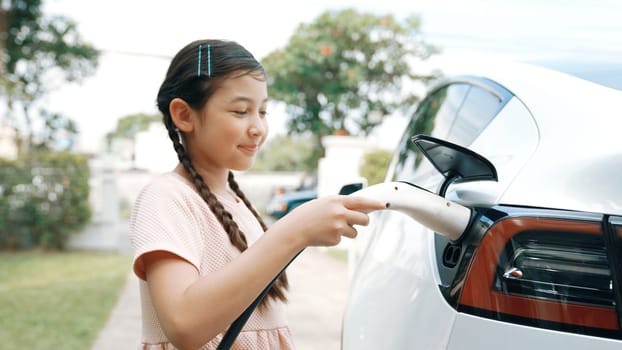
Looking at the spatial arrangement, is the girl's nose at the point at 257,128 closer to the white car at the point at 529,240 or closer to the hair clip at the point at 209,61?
the hair clip at the point at 209,61

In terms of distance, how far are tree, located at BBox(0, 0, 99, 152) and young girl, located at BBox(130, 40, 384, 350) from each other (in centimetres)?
1136

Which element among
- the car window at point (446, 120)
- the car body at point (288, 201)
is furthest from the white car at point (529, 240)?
the car body at point (288, 201)

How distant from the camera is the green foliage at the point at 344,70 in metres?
16.3

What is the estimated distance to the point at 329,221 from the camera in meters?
0.97

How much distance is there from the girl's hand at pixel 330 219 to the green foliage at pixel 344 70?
601 inches

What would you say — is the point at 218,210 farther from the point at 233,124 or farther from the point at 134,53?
the point at 134,53

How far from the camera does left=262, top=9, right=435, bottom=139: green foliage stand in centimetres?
1631

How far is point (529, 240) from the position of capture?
3.13 ft

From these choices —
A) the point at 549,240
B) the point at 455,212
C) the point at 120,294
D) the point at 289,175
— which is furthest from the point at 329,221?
the point at 289,175

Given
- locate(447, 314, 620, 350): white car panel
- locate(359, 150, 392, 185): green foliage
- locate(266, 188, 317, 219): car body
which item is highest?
locate(447, 314, 620, 350): white car panel

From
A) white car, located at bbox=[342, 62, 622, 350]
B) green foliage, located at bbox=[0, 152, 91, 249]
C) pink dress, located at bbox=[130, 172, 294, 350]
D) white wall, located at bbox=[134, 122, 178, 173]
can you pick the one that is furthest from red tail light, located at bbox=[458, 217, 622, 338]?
white wall, located at bbox=[134, 122, 178, 173]

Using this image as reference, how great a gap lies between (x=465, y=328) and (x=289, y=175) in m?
22.4

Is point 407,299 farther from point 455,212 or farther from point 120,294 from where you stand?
point 120,294

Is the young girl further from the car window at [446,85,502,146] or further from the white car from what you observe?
the car window at [446,85,502,146]
